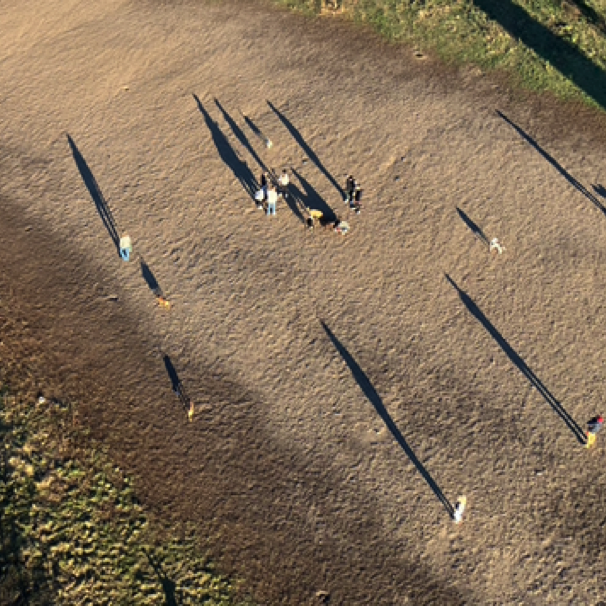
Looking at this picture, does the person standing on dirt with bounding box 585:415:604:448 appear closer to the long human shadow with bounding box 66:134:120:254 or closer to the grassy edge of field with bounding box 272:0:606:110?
the grassy edge of field with bounding box 272:0:606:110

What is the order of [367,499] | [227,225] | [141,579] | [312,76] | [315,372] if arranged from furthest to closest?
1. [312,76]
2. [227,225]
3. [315,372]
4. [367,499]
5. [141,579]

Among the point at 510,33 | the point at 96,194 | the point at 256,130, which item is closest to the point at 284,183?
the point at 256,130

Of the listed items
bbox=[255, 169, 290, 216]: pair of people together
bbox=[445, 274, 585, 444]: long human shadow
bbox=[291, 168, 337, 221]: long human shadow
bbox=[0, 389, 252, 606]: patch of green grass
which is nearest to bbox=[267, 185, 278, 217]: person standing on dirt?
bbox=[255, 169, 290, 216]: pair of people together

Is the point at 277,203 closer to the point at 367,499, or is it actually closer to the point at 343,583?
the point at 367,499

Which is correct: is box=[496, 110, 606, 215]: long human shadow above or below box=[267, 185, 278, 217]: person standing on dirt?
above

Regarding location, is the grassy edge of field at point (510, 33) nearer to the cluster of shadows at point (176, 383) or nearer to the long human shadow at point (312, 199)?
the long human shadow at point (312, 199)

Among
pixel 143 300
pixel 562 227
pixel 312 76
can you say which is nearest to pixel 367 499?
pixel 143 300

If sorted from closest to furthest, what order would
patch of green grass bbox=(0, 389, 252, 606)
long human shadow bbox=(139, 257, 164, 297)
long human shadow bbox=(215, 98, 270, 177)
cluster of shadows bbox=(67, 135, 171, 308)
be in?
patch of green grass bbox=(0, 389, 252, 606), long human shadow bbox=(139, 257, 164, 297), cluster of shadows bbox=(67, 135, 171, 308), long human shadow bbox=(215, 98, 270, 177)

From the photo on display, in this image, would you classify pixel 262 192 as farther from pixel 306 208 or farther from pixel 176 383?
pixel 176 383
